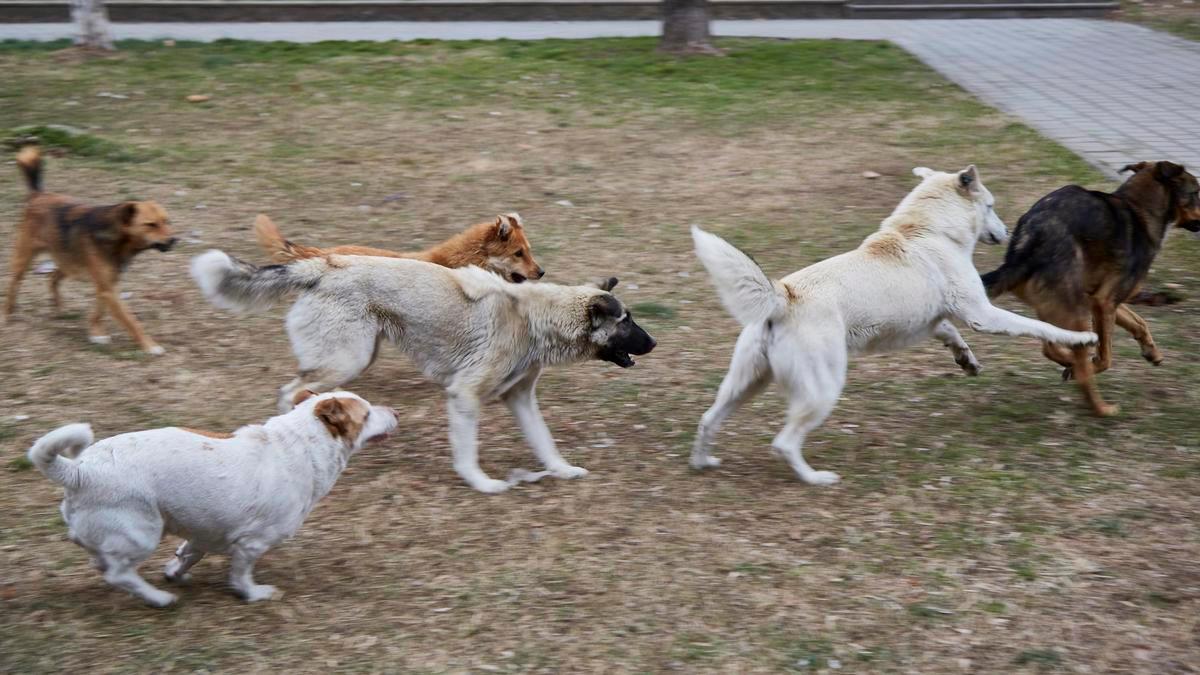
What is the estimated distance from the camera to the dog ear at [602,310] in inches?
235

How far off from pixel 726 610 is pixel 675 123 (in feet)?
28.2

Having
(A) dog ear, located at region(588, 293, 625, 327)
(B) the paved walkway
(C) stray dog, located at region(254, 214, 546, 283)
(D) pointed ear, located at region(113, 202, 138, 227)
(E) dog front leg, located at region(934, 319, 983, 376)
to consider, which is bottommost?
(E) dog front leg, located at region(934, 319, 983, 376)

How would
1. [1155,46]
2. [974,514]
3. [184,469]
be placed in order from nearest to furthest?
[184,469] < [974,514] < [1155,46]

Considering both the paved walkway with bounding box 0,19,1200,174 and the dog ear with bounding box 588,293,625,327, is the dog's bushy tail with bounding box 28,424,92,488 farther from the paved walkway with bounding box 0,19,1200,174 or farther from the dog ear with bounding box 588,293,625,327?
the paved walkway with bounding box 0,19,1200,174

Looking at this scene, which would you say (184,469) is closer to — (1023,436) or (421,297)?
(421,297)

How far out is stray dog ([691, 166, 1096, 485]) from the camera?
5559mm

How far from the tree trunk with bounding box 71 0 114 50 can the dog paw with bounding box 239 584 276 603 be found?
1240cm

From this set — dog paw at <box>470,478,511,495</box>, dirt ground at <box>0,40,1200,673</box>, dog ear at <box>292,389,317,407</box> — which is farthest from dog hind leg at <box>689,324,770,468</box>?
dog ear at <box>292,389,317,407</box>

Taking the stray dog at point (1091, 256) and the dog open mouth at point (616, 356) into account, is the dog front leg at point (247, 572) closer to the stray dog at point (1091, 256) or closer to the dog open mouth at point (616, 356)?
the dog open mouth at point (616, 356)

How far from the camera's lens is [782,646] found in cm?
453

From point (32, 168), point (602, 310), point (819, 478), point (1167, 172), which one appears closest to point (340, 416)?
point (602, 310)

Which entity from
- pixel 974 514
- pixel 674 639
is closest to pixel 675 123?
pixel 974 514

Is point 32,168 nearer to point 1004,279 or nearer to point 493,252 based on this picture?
point 493,252

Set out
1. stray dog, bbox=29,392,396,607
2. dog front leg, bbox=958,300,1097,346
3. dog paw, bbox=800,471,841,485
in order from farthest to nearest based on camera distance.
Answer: dog front leg, bbox=958,300,1097,346 < dog paw, bbox=800,471,841,485 < stray dog, bbox=29,392,396,607
